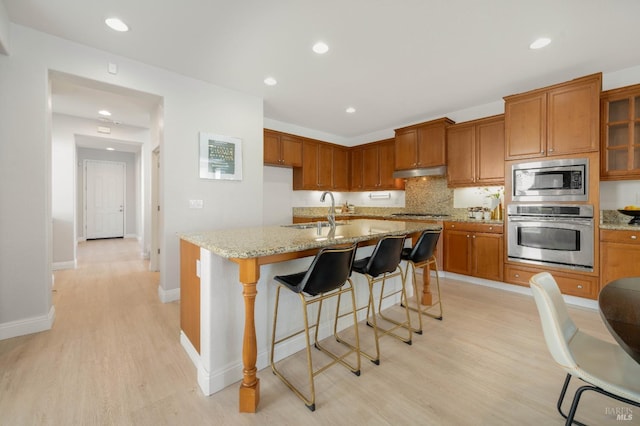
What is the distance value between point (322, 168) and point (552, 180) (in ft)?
12.3

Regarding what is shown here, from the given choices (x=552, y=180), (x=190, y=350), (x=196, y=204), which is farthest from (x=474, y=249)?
(x=196, y=204)

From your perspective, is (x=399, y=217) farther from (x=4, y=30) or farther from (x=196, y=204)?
(x=4, y=30)

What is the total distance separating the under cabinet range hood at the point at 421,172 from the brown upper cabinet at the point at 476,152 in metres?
0.12

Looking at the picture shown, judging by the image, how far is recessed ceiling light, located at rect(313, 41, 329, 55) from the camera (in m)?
2.63

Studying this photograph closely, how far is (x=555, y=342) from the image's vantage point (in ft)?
3.64

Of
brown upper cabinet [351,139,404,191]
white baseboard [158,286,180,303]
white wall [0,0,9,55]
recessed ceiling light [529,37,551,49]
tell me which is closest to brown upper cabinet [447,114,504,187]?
brown upper cabinet [351,139,404,191]

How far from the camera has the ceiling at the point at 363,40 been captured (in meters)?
2.15

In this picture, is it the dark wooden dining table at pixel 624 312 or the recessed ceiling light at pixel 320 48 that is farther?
the recessed ceiling light at pixel 320 48

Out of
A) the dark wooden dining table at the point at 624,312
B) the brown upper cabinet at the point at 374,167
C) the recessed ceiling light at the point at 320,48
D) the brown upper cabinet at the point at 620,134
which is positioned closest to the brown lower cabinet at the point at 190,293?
the dark wooden dining table at the point at 624,312

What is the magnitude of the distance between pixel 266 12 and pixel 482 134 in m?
3.47

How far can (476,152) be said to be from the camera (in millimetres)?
4141

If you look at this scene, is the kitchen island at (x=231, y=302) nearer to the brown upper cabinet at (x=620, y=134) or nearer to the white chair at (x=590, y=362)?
the white chair at (x=590, y=362)

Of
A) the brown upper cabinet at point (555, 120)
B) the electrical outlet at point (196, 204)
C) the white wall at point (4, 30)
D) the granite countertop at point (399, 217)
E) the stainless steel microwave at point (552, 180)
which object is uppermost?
the white wall at point (4, 30)

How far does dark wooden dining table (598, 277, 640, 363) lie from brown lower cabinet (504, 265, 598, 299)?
2154 millimetres
